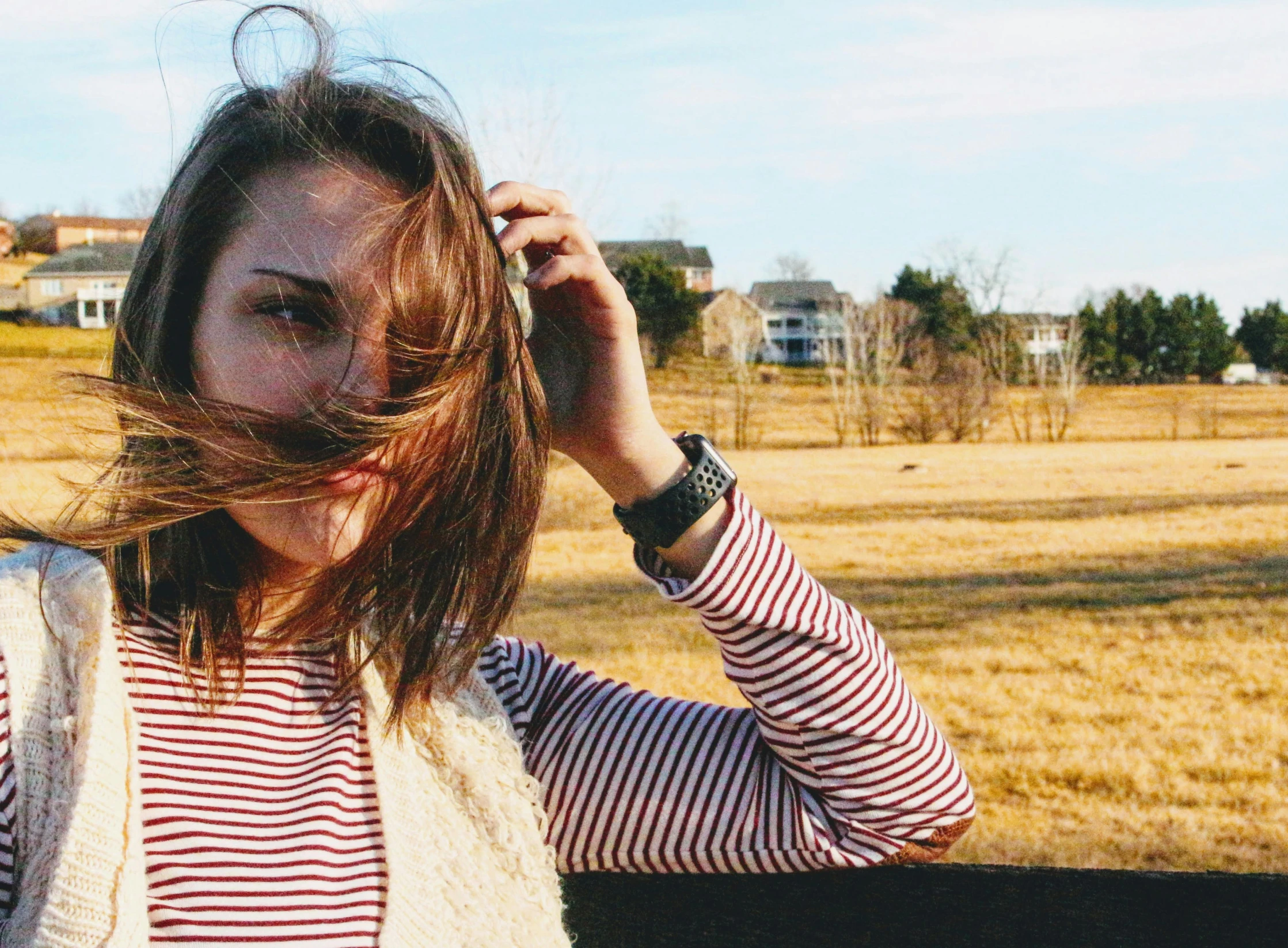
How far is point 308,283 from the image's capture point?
1.29 m

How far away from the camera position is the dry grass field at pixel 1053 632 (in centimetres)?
514

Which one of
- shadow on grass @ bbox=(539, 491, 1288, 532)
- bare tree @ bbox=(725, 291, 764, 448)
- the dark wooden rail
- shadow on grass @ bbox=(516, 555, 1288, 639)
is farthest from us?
bare tree @ bbox=(725, 291, 764, 448)

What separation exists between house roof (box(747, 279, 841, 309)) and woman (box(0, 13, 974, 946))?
263ft

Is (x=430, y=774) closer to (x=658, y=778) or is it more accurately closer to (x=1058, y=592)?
(x=658, y=778)

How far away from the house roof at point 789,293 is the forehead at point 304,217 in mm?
80516

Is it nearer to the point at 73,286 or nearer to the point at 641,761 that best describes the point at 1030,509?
the point at 641,761

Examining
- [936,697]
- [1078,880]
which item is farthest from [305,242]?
[936,697]

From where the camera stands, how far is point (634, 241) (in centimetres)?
6569

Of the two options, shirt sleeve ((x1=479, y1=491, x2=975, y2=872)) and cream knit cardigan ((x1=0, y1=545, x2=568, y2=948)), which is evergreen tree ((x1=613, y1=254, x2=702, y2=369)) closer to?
shirt sleeve ((x1=479, y1=491, x2=975, y2=872))

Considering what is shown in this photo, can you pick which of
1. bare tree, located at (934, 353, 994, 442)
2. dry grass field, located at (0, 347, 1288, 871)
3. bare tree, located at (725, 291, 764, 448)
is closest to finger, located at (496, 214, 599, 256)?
dry grass field, located at (0, 347, 1288, 871)

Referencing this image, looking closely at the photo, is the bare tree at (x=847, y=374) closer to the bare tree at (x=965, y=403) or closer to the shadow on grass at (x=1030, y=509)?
the bare tree at (x=965, y=403)

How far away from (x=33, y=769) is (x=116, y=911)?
146 millimetres

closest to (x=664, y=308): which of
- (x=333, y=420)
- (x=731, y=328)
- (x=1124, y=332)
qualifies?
(x=731, y=328)

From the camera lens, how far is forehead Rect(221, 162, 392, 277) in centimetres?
131
